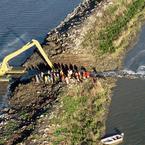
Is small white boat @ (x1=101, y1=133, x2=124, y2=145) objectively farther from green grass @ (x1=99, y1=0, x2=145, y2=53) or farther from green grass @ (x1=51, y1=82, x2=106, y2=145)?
green grass @ (x1=99, y1=0, x2=145, y2=53)

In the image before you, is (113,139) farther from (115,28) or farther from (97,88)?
(115,28)

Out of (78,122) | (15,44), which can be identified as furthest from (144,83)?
(15,44)

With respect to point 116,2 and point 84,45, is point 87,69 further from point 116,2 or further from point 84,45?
point 116,2

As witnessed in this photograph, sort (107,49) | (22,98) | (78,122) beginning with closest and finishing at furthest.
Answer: (78,122), (22,98), (107,49)

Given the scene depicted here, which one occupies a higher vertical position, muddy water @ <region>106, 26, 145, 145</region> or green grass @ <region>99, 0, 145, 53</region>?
green grass @ <region>99, 0, 145, 53</region>

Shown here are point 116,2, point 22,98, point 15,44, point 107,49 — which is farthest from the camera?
point 116,2

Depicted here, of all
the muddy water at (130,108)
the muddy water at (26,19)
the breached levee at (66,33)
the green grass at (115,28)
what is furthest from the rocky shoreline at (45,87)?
the muddy water at (130,108)

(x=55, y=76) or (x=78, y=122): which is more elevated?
(x=55, y=76)

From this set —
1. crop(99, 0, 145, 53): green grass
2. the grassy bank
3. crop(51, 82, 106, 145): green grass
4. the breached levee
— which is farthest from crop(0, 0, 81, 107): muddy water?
crop(51, 82, 106, 145): green grass
